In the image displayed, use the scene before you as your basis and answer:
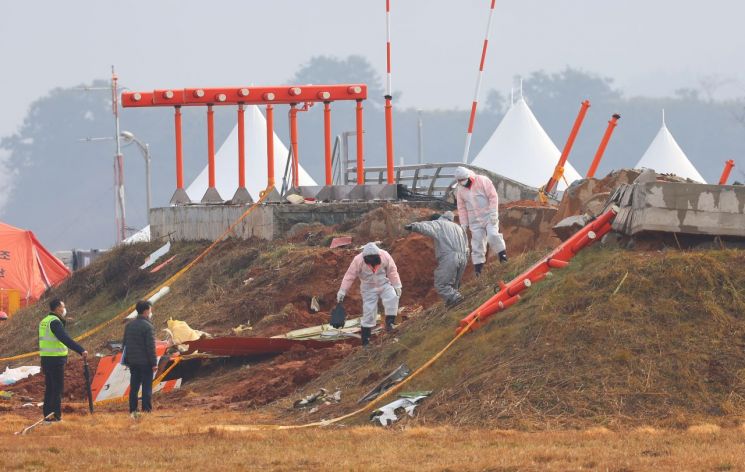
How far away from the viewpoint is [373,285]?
19.8 m

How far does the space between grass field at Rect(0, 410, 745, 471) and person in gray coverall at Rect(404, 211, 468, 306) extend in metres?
4.04

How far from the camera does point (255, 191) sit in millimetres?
51875

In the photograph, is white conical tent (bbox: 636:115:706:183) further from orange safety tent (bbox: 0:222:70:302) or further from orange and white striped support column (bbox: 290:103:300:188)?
orange and white striped support column (bbox: 290:103:300:188)

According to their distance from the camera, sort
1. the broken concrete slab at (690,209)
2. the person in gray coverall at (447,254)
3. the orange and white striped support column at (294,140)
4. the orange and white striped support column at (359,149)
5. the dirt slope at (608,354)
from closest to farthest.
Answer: the dirt slope at (608,354) < the broken concrete slab at (690,209) < the person in gray coverall at (447,254) < the orange and white striped support column at (359,149) < the orange and white striped support column at (294,140)

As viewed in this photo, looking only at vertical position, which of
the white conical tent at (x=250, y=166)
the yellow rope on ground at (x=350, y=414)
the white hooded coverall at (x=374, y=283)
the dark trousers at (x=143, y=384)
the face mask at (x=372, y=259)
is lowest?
the white conical tent at (x=250, y=166)

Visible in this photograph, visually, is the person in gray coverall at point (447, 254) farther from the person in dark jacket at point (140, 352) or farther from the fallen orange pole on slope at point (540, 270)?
the person in dark jacket at point (140, 352)

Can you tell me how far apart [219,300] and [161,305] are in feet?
6.46

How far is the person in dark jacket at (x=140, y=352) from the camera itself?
58.6ft

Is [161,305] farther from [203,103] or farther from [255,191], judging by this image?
[255,191]

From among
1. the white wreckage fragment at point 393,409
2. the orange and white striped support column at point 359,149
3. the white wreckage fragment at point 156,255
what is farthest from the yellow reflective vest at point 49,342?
the white wreckage fragment at point 156,255

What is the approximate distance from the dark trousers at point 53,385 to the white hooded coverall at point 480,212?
18.1 feet

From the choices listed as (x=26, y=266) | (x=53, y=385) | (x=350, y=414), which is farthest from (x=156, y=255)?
(x=350, y=414)

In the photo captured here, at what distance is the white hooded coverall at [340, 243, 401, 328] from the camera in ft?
64.5

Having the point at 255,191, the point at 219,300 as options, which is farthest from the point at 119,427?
the point at 255,191
